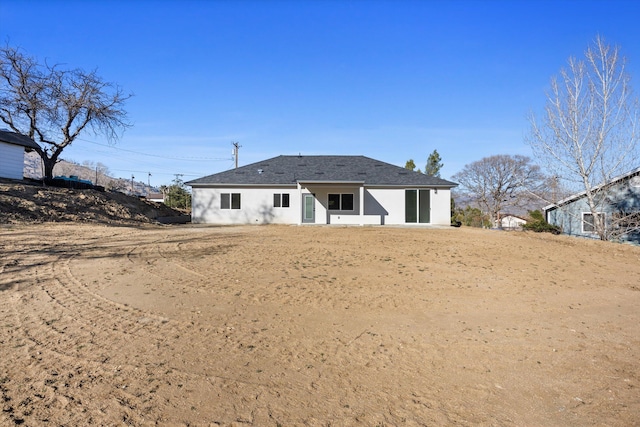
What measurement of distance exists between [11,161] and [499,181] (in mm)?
43092

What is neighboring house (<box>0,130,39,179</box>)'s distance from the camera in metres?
19.3

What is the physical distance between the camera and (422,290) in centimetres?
621

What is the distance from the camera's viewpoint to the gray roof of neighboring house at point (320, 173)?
69.6 ft

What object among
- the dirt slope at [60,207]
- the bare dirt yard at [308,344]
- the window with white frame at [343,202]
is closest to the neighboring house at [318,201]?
the window with white frame at [343,202]

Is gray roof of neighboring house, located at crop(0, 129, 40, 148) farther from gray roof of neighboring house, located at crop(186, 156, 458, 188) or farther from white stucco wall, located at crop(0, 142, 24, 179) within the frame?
gray roof of neighboring house, located at crop(186, 156, 458, 188)

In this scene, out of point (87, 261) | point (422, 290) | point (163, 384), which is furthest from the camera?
point (87, 261)

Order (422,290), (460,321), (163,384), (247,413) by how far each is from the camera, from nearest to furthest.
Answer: (247,413)
(163,384)
(460,321)
(422,290)

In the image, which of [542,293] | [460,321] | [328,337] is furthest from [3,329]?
[542,293]

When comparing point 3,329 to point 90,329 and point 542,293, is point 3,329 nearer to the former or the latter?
point 90,329

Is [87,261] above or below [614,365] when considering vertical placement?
above

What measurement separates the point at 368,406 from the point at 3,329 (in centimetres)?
397

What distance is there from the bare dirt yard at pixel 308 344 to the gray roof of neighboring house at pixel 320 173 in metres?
13.5

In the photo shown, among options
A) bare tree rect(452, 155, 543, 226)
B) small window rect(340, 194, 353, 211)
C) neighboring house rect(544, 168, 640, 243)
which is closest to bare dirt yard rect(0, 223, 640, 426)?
neighboring house rect(544, 168, 640, 243)

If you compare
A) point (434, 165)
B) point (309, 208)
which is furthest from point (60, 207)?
point (434, 165)
